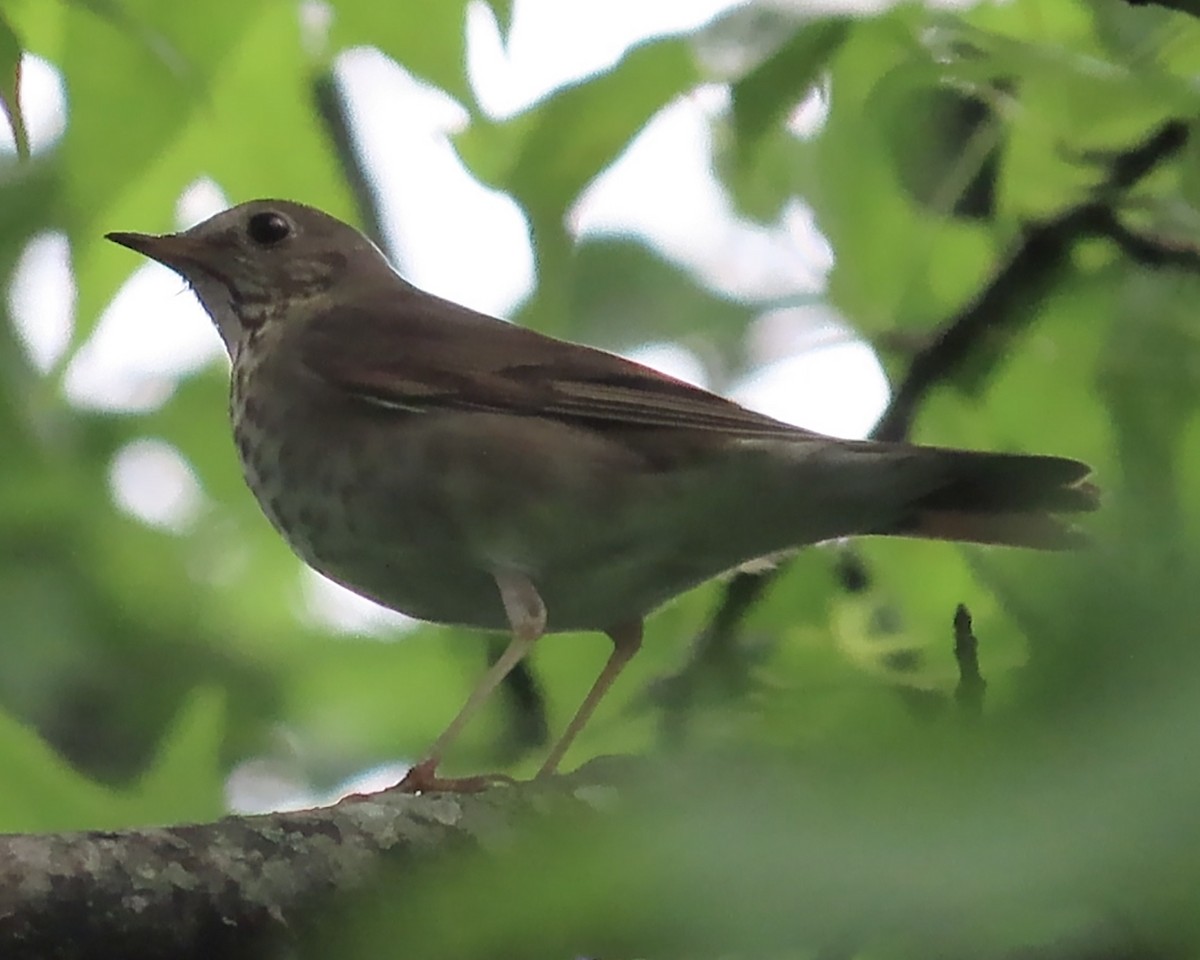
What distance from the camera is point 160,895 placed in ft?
5.75

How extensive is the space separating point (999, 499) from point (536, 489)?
0.97 m

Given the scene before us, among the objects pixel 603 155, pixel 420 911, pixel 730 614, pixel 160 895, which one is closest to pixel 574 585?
pixel 730 614

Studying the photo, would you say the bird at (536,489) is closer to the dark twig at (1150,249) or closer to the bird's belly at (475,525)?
the bird's belly at (475,525)

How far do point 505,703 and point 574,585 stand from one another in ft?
2.13

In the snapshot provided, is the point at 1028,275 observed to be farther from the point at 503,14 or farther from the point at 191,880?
the point at 191,880

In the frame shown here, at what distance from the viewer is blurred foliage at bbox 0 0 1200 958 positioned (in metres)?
0.60

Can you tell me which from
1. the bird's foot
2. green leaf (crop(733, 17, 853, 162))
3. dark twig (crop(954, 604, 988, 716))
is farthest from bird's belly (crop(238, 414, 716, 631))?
dark twig (crop(954, 604, 988, 716))

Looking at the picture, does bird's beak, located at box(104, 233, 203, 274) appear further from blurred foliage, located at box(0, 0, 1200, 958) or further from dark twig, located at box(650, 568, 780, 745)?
dark twig, located at box(650, 568, 780, 745)

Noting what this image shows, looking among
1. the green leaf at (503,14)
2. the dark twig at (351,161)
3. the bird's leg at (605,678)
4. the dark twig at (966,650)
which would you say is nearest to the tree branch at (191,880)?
the dark twig at (966,650)

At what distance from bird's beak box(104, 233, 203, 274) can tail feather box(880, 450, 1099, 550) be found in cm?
168

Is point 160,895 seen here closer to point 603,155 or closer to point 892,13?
point 603,155

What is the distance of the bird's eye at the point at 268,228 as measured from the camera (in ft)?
13.5

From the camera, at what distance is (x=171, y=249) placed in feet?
12.7

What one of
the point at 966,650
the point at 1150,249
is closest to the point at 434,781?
the point at 966,650
